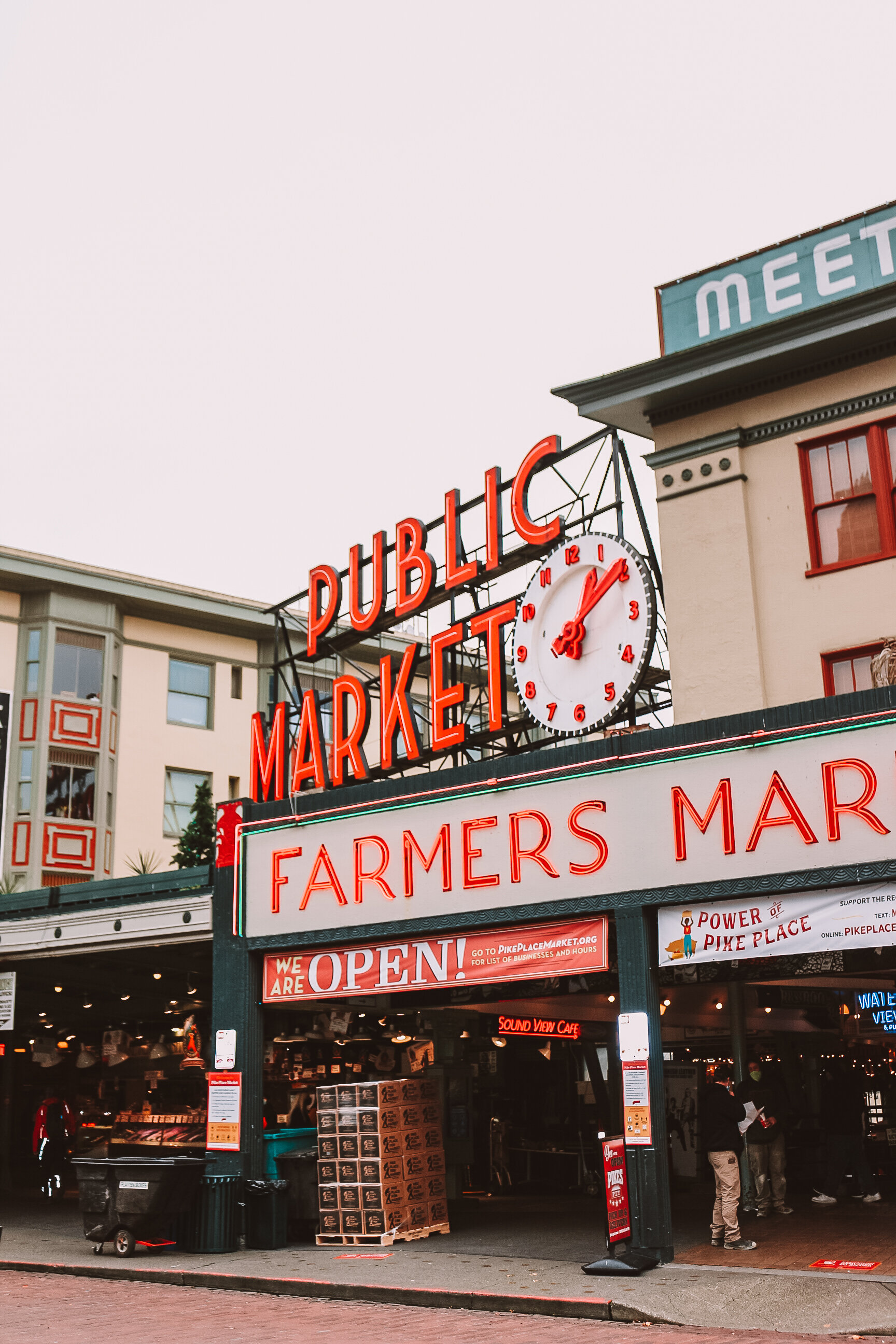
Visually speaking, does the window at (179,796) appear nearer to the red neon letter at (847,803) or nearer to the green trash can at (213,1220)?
the green trash can at (213,1220)

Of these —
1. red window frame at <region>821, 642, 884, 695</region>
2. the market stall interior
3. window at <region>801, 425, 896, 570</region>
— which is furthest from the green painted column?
window at <region>801, 425, 896, 570</region>

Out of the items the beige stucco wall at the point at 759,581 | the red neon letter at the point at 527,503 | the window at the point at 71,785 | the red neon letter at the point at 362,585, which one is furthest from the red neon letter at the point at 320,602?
the window at the point at 71,785

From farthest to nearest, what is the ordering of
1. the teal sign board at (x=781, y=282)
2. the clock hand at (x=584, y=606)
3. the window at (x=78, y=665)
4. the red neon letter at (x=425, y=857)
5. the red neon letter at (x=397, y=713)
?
the window at (x=78, y=665)
the red neon letter at (x=397, y=713)
the clock hand at (x=584, y=606)
the teal sign board at (x=781, y=282)
the red neon letter at (x=425, y=857)

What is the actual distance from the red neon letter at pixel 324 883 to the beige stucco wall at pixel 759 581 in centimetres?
489

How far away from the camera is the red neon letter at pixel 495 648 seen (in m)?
18.8

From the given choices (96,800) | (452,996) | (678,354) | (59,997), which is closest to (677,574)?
(678,354)

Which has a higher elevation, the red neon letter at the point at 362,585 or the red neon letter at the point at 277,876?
the red neon letter at the point at 362,585

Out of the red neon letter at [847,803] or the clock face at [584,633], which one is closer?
the red neon letter at [847,803]

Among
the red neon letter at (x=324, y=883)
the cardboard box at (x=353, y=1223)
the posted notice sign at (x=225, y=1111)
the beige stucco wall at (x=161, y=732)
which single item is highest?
the beige stucco wall at (x=161, y=732)

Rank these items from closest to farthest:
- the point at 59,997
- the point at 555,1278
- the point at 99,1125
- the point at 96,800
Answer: the point at 555,1278 → the point at 59,997 → the point at 99,1125 → the point at 96,800

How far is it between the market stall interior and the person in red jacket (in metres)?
0.04

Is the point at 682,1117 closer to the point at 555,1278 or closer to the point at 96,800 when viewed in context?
the point at 555,1278

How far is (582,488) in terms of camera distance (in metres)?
20.8

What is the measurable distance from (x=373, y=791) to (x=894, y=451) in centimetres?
786
